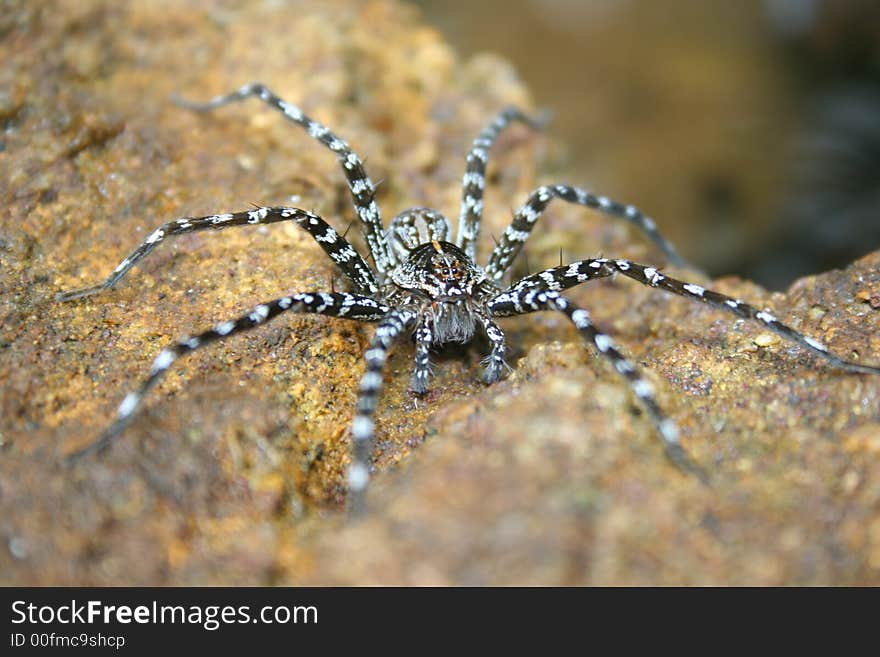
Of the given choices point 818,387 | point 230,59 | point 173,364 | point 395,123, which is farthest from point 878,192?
point 173,364

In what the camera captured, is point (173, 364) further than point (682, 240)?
No

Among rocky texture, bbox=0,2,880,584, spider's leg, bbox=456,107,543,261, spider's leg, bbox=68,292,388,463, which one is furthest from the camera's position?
spider's leg, bbox=456,107,543,261

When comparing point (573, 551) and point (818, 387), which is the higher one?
point (818, 387)

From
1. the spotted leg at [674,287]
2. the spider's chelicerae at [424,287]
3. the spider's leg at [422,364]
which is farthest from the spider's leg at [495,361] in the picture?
the spotted leg at [674,287]

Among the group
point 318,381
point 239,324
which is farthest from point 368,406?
point 239,324

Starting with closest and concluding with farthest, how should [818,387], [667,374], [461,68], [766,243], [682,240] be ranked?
[818,387]
[667,374]
[461,68]
[766,243]
[682,240]

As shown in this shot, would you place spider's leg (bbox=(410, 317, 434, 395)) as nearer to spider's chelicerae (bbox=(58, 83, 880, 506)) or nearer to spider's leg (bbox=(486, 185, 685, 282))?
spider's chelicerae (bbox=(58, 83, 880, 506))

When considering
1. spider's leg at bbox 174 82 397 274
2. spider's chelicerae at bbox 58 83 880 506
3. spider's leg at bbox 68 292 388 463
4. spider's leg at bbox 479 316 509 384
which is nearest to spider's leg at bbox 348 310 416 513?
spider's chelicerae at bbox 58 83 880 506

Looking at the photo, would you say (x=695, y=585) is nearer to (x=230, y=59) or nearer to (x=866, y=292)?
(x=866, y=292)
